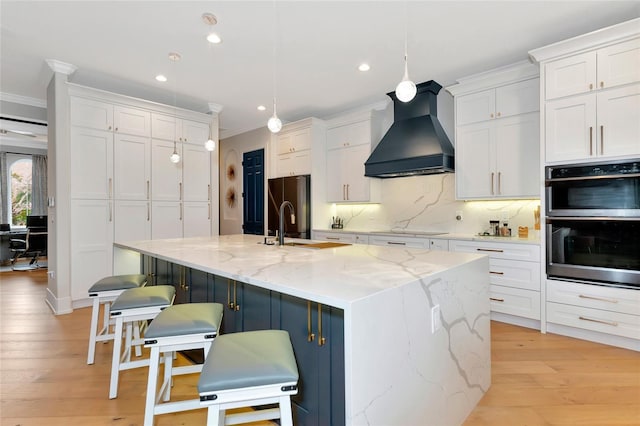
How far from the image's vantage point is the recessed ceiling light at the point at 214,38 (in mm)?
2939

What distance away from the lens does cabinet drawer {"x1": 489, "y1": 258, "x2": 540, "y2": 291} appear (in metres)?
3.12

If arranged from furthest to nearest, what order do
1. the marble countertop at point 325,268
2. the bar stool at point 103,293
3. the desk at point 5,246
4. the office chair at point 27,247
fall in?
the desk at point 5,246 < the office chair at point 27,247 < the bar stool at point 103,293 < the marble countertop at point 325,268

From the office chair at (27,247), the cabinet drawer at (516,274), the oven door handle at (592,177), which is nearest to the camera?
the oven door handle at (592,177)

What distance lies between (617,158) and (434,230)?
209cm

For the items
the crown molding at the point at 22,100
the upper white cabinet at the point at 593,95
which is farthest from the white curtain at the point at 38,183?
the upper white cabinet at the point at 593,95

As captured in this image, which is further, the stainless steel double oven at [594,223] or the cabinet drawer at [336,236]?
the cabinet drawer at [336,236]

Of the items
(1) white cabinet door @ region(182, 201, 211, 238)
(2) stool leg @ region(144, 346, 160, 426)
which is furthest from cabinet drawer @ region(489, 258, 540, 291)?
(1) white cabinet door @ region(182, 201, 211, 238)

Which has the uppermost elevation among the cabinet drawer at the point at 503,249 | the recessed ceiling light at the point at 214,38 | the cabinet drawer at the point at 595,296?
the recessed ceiling light at the point at 214,38

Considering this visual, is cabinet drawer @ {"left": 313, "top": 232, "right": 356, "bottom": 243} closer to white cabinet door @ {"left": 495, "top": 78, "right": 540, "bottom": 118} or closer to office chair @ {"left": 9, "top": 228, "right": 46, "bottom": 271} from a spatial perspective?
white cabinet door @ {"left": 495, "top": 78, "right": 540, "bottom": 118}

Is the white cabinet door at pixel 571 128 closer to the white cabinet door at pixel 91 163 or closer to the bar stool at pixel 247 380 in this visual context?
the bar stool at pixel 247 380

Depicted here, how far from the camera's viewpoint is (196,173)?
4918 mm

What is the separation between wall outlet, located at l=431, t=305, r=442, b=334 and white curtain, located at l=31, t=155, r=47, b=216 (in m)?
10.1

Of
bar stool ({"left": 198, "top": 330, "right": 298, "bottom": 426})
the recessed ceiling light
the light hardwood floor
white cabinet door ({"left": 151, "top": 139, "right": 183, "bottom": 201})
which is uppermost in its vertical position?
the recessed ceiling light

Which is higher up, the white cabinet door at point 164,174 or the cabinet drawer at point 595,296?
the white cabinet door at point 164,174
